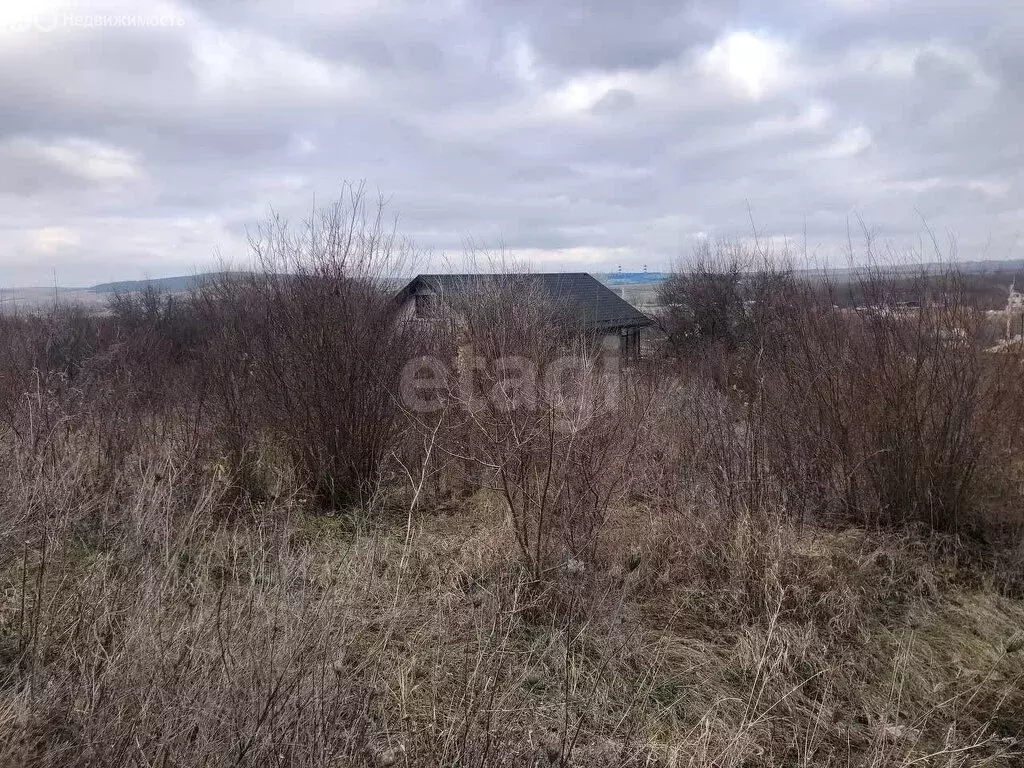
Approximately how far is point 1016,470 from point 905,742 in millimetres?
3640

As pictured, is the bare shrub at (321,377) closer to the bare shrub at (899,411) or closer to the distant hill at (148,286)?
the bare shrub at (899,411)

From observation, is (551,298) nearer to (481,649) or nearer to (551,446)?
(551,446)

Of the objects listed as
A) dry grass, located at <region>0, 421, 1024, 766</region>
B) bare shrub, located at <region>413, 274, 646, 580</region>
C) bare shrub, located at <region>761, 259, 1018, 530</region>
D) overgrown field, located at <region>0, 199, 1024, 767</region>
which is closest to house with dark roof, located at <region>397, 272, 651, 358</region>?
overgrown field, located at <region>0, 199, 1024, 767</region>

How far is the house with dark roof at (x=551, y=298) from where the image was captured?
8.13 meters

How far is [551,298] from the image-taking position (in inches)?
470

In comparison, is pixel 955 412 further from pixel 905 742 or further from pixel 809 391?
pixel 905 742

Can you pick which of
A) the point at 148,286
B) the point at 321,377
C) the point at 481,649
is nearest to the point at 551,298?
the point at 321,377

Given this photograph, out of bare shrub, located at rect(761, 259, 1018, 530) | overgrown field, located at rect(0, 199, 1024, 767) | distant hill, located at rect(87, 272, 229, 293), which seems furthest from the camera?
distant hill, located at rect(87, 272, 229, 293)

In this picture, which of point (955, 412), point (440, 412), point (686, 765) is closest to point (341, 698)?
point (686, 765)

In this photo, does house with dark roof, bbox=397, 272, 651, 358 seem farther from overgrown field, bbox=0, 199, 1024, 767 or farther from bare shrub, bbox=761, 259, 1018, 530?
bare shrub, bbox=761, 259, 1018, 530

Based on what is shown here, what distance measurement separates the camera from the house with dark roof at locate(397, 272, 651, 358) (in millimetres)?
8133

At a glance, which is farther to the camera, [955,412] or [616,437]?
[955,412]

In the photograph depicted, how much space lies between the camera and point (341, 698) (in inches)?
85.4

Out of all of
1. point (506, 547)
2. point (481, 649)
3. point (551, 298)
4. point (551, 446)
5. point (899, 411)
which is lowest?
point (506, 547)
